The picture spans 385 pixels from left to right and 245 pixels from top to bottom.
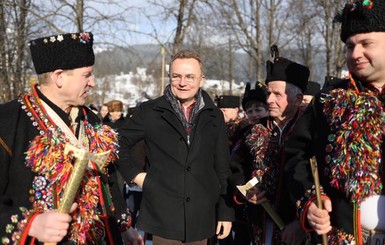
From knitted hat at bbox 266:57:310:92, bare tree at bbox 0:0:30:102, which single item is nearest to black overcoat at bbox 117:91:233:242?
knitted hat at bbox 266:57:310:92

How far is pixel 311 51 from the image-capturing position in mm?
23922

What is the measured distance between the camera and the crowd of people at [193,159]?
99.0 inches

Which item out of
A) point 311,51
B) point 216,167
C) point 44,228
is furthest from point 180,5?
point 311,51

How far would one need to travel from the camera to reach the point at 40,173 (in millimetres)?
2674

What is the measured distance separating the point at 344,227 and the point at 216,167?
162 centimetres

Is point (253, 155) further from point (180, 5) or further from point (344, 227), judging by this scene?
point (180, 5)

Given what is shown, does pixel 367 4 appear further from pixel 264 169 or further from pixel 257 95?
pixel 257 95

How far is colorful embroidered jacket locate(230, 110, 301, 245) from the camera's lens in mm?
3680

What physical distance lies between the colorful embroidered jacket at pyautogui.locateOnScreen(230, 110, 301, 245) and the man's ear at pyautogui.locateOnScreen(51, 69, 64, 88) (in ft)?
5.51

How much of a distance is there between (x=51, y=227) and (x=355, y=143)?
1.60 m

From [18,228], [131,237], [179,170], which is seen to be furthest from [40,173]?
[179,170]

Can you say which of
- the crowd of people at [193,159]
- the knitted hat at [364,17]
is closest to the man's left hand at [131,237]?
the crowd of people at [193,159]

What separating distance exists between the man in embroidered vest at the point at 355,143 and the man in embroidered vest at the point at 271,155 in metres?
0.92

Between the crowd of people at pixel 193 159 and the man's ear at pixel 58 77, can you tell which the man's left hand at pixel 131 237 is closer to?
the crowd of people at pixel 193 159
